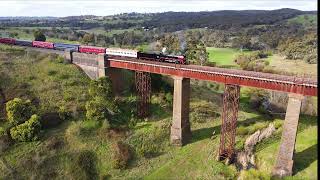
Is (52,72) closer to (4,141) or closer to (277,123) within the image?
(4,141)

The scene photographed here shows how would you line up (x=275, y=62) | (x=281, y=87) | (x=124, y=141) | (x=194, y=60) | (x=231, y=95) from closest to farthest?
1. (x=281, y=87)
2. (x=231, y=95)
3. (x=124, y=141)
4. (x=194, y=60)
5. (x=275, y=62)

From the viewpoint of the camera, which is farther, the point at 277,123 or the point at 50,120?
the point at 277,123

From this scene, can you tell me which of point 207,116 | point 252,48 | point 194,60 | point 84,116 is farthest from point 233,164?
point 252,48

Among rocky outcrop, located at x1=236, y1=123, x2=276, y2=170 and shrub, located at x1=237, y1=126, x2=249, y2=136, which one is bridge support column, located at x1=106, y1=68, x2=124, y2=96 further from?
rocky outcrop, located at x1=236, y1=123, x2=276, y2=170

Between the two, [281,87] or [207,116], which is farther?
[207,116]

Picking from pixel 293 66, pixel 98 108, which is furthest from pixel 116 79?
pixel 293 66

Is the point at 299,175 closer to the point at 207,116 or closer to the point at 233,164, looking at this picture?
the point at 233,164
